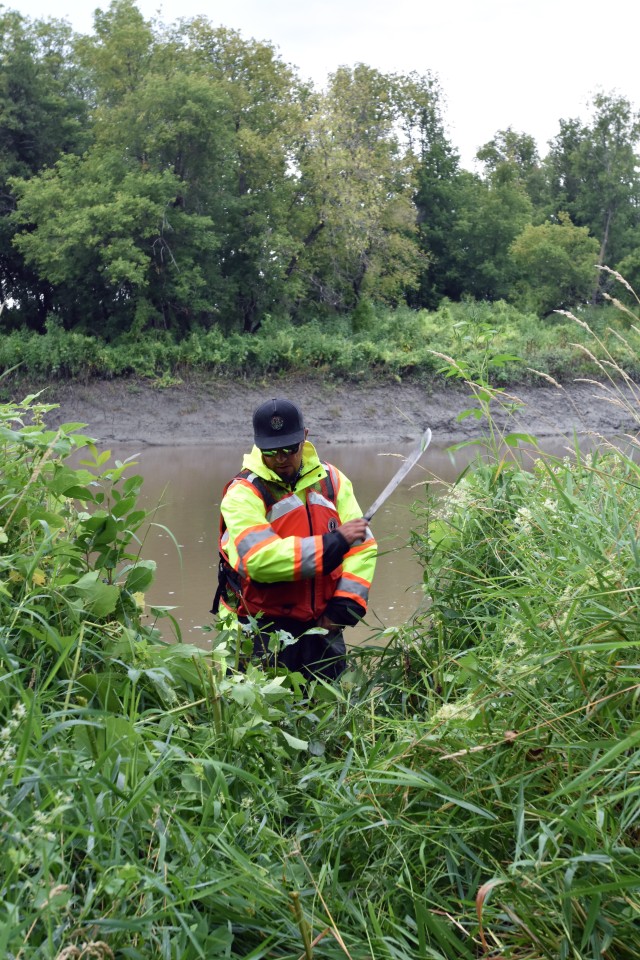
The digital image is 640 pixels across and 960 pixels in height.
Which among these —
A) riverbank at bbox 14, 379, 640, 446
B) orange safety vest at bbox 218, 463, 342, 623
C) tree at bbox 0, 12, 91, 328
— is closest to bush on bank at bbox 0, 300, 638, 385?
riverbank at bbox 14, 379, 640, 446

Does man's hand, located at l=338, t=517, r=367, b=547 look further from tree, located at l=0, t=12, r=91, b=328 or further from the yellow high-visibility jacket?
tree, located at l=0, t=12, r=91, b=328

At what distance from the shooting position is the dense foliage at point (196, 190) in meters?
28.7

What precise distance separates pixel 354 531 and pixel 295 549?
30cm

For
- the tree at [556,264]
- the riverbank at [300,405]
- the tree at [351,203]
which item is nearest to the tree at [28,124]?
the tree at [351,203]

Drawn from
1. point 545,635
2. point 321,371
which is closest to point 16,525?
point 545,635

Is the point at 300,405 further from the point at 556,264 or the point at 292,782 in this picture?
the point at 292,782

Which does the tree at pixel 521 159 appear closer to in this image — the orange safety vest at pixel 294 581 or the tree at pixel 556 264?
the tree at pixel 556 264

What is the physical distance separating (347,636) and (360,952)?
5.30 m

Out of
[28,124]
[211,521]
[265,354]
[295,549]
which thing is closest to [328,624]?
[295,549]

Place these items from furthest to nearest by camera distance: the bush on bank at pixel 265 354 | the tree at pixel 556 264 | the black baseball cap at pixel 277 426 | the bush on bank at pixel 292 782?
the tree at pixel 556 264
the bush on bank at pixel 265 354
the black baseball cap at pixel 277 426
the bush on bank at pixel 292 782

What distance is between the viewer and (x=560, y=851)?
222 centimetres

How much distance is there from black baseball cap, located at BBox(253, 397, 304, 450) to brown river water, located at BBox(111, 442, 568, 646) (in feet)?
1.73

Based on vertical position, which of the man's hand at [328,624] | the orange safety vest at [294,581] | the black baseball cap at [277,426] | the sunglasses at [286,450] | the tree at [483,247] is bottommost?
the tree at [483,247]

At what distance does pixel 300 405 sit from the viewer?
83.2ft
